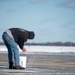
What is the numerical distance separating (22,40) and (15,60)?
81 centimetres

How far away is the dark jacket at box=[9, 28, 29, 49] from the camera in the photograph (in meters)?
17.5

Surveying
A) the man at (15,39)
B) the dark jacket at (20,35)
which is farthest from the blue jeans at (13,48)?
the dark jacket at (20,35)

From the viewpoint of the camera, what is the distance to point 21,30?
57.8 ft

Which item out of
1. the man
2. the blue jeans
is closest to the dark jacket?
the man

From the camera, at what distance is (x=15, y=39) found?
1772cm

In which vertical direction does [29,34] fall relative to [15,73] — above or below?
above

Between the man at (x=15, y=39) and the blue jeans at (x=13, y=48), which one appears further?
the blue jeans at (x=13, y=48)

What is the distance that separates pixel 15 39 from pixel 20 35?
1.03 ft

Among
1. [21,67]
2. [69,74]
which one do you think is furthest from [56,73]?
[21,67]

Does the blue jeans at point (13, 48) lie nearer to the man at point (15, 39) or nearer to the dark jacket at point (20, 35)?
the man at point (15, 39)

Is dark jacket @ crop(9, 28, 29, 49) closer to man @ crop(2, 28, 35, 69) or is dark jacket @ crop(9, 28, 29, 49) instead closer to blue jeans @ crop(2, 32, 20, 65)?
man @ crop(2, 28, 35, 69)

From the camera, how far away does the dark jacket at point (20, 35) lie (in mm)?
17500

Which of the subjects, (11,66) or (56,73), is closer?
(56,73)

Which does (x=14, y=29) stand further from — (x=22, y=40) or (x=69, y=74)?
(x=69, y=74)
